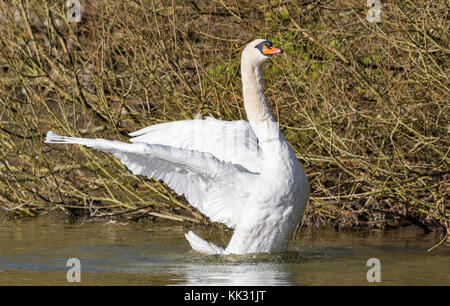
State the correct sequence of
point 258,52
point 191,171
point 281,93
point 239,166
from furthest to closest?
1. point 281,93
2. point 239,166
3. point 258,52
4. point 191,171

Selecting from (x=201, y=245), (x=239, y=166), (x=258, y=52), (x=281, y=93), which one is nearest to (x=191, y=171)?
(x=239, y=166)

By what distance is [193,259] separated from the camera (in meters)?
8.20

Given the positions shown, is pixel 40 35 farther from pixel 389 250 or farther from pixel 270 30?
pixel 389 250

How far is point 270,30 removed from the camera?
31.0 ft

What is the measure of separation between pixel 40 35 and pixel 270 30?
4.27m

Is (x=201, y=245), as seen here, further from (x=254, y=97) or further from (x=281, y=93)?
(x=281, y=93)

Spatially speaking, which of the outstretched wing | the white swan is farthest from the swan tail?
the outstretched wing

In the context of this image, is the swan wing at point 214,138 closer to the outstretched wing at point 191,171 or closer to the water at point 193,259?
the outstretched wing at point 191,171

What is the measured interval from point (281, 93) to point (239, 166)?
131 cm

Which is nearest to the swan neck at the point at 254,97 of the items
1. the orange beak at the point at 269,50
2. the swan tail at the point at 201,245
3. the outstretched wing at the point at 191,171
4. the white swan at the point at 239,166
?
the white swan at the point at 239,166

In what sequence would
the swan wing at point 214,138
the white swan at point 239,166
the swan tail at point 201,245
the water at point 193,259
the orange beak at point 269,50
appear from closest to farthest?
the water at point 193,259 < the white swan at point 239,166 < the orange beak at point 269,50 < the swan tail at point 201,245 < the swan wing at point 214,138

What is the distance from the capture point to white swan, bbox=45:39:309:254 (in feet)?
24.6

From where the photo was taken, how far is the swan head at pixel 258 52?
794cm

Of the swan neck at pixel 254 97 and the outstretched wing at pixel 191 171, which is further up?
the swan neck at pixel 254 97
